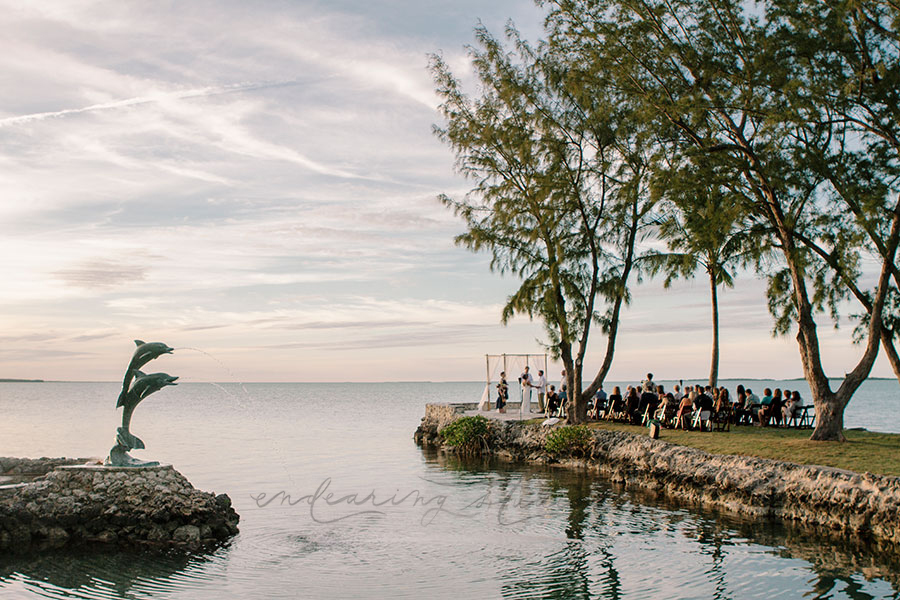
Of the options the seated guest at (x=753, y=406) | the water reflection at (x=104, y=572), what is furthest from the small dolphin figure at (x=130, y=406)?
the seated guest at (x=753, y=406)

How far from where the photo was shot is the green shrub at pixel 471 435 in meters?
30.5

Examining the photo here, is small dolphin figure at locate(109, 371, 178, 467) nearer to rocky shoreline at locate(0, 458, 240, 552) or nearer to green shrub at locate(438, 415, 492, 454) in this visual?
rocky shoreline at locate(0, 458, 240, 552)

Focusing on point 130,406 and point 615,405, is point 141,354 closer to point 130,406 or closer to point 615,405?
point 130,406

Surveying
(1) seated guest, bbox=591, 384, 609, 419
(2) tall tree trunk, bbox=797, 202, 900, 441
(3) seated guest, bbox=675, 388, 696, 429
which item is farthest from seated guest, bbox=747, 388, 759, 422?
(2) tall tree trunk, bbox=797, 202, 900, 441

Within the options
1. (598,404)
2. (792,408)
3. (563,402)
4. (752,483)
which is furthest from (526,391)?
(752,483)

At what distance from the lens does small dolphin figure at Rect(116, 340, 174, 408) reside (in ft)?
47.7

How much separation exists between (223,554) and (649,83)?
55.9ft

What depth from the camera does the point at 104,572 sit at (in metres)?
11.9

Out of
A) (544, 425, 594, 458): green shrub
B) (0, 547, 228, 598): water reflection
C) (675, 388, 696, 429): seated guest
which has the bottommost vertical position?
(0, 547, 228, 598): water reflection

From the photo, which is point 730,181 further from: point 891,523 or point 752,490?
point 891,523

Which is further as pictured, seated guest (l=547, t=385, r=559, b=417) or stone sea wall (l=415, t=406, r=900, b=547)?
seated guest (l=547, t=385, r=559, b=417)

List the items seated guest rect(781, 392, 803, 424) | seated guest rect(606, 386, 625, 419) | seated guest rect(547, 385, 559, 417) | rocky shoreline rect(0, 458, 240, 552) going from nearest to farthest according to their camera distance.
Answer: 1. rocky shoreline rect(0, 458, 240, 552)
2. seated guest rect(781, 392, 803, 424)
3. seated guest rect(606, 386, 625, 419)
4. seated guest rect(547, 385, 559, 417)

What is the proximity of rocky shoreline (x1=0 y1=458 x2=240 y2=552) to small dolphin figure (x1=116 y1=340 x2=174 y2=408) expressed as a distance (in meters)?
1.54

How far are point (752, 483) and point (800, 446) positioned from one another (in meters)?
2.79
